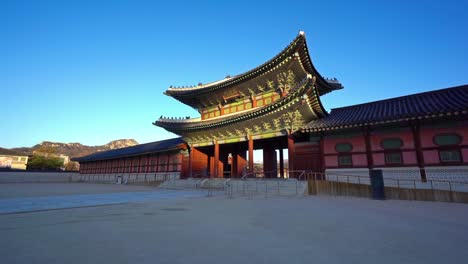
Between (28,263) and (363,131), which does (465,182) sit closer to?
(363,131)

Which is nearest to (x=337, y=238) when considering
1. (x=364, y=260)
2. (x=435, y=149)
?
(x=364, y=260)

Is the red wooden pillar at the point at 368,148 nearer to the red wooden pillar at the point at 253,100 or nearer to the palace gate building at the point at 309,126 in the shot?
the palace gate building at the point at 309,126

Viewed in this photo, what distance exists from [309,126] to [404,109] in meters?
5.46

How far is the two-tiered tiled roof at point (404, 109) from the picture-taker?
37.2 feet

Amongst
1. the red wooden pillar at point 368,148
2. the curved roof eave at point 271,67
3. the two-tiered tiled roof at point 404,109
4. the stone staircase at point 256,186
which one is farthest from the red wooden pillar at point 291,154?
the curved roof eave at point 271,67

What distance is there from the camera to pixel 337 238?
4.21 m

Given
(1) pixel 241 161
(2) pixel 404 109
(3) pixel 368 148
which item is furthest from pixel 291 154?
(1) pixel 241 161

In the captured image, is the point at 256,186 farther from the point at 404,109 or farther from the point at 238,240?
the point at 238,240

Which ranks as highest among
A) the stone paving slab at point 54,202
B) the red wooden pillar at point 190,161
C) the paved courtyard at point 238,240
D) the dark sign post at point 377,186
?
the red wooden pillar at point 190,161

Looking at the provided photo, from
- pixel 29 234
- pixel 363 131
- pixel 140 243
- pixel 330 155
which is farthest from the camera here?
pixel 330 155

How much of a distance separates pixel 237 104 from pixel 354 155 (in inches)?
447

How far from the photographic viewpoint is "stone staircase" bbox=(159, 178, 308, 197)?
42.9 feet

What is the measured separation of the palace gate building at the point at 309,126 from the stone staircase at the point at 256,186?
1.76 m

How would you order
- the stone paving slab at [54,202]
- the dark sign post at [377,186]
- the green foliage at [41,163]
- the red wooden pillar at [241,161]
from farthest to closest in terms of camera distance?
the green foliage at [41,163] → the red wooden pillar at [241,161] → the dark sign post at [377,186] → the stone paving slab at [54,202]
